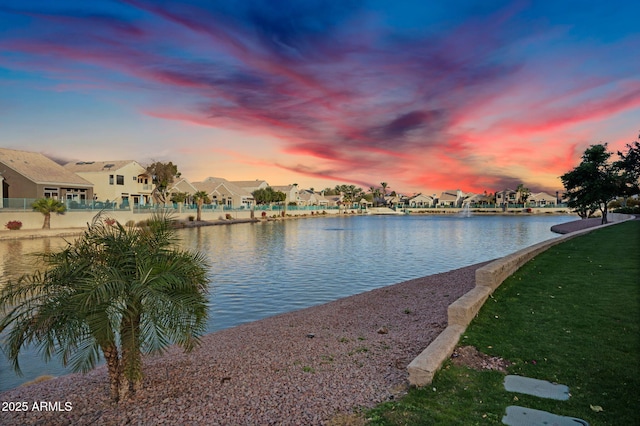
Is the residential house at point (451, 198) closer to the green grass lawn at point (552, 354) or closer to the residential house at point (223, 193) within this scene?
the residential house at point (223, 193)

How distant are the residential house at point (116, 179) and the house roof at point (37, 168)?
7.05 meters

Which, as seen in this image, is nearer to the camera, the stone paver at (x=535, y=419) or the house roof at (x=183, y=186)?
the stone paver at (x=535, y=419)

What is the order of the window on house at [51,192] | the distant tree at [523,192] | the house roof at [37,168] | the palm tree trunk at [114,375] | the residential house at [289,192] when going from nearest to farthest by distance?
the palm tree trunk at [114,375]
the house roof at [37,168]
the window on house at [51,192]
the residential house at [289,192]
the distant tree at [523,192]

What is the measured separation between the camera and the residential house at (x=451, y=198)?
176m

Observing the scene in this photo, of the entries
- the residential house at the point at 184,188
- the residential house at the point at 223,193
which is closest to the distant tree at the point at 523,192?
the residential house at the point at 223,193

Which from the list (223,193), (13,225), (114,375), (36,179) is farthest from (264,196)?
(114,375)

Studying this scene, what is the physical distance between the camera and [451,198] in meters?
179

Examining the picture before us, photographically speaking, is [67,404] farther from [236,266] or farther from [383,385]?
[236,266]

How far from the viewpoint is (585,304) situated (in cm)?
959

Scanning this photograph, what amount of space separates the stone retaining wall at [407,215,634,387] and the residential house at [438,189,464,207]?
554 ft

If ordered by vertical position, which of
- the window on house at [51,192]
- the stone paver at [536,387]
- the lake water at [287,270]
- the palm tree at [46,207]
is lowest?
the lake water at [287,270]

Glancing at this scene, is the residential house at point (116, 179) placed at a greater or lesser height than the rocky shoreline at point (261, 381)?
greater

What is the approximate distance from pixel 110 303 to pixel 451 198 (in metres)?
184

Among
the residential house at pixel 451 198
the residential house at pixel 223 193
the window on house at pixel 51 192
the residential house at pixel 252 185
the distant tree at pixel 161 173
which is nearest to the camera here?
the window on house at pixel 51 192
